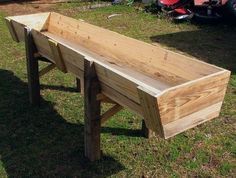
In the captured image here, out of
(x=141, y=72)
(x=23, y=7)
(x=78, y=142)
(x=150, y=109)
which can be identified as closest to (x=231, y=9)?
(x=141, y=72)

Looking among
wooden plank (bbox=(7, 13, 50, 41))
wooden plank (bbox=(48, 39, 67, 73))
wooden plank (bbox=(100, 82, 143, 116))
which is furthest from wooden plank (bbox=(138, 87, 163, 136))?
wooden plank (bbox=(7, 13, 50, 41))

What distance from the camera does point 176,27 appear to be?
33.6 ft

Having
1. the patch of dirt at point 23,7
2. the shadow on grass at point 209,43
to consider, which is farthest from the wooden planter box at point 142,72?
the patch of dirt at point 23,7

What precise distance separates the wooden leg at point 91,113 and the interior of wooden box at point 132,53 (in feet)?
2.37

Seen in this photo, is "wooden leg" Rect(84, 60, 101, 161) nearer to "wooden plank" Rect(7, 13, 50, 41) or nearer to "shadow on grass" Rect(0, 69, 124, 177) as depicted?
"shadow on grass" Rect(0, 69, 124, 177)

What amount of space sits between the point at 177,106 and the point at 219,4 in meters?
7.82

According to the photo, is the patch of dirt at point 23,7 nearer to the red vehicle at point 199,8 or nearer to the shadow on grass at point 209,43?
the red vehicle at point 199,8

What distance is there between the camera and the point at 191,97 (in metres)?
3.15

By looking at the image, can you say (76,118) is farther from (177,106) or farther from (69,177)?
(177,106)

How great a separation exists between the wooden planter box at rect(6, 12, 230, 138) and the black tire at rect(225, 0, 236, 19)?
5339mm

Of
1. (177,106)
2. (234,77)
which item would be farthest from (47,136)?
(234,77)

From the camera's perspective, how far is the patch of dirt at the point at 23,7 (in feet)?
39.8

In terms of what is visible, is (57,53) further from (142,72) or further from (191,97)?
(191,97)

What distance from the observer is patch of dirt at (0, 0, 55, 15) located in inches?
478
